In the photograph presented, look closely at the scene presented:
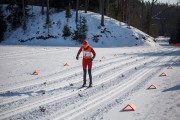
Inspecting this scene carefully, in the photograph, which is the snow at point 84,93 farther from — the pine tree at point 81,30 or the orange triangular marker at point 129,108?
the pine tree at point 81,30

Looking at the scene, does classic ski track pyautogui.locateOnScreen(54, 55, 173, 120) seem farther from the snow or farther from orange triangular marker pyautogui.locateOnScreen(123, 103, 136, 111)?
orange triangular marker pyautogui.locateOnScreen(123, 103, 136, 111)

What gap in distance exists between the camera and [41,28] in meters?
40.8

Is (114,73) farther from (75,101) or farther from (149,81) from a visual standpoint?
(75,101)

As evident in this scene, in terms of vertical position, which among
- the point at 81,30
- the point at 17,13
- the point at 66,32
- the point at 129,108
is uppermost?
the point at 17,13

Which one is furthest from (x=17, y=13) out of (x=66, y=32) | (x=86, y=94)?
(x=86, y=94)

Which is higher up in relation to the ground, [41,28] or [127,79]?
[41,28]

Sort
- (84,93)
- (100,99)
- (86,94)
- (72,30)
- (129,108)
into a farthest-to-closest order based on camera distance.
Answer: (72,30) < (84,93) < (86,94) < (100,99) < (129,108)

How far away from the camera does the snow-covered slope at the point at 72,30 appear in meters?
38.5

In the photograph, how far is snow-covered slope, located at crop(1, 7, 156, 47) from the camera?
38469 millimetres

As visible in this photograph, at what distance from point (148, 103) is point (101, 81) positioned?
401cm

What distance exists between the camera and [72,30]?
131 ft

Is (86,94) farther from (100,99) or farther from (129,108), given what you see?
(129,108)

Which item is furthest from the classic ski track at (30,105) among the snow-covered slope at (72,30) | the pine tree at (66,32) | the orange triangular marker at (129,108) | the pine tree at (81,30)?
the pine tree at (66,32)

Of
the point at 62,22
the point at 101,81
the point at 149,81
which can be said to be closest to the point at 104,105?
the point at 101,81
